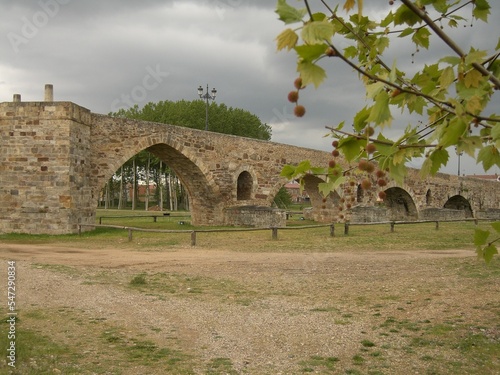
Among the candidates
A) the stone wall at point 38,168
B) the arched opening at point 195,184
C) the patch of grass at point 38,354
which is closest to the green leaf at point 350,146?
the patch of grass at point 38,354

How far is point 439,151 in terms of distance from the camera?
6.22 feet

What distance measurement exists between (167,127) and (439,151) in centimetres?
1767

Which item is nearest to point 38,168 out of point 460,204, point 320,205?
point 320,205

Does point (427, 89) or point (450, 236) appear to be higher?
point (427, 89)

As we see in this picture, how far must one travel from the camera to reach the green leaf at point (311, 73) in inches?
58.6

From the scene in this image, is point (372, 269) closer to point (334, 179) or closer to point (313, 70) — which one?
point (334, 179)

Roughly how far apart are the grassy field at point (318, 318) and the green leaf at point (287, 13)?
316cm

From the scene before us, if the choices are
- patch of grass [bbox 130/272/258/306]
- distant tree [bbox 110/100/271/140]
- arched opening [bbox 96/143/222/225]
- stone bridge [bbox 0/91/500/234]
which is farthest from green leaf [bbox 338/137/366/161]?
distant tree [bbox 110/100/271/140]

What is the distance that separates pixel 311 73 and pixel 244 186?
21595mm

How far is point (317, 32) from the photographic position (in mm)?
1459

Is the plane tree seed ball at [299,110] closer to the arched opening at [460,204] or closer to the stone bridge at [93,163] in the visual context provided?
Answer: the stone bridge at [93,163]

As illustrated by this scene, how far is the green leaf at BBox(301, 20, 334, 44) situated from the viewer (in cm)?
145

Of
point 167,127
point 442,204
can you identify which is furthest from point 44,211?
point 442,204

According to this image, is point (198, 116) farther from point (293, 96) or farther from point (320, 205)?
point (293, 96)
